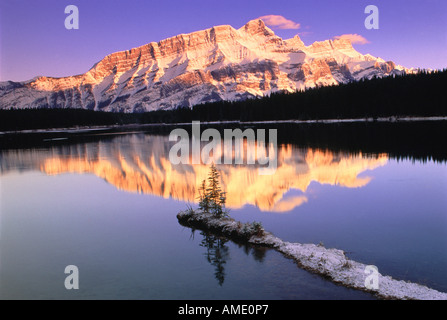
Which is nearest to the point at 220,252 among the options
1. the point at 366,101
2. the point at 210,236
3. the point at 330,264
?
the point at 210,236

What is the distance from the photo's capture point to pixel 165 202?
29.2 meters

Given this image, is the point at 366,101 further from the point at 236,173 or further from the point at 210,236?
the point at 210,236

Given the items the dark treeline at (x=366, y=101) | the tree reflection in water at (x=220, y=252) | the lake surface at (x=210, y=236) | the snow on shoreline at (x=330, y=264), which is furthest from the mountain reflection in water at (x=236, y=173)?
the dark treeline at (x=366, y=101)

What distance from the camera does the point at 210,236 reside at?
797 inches

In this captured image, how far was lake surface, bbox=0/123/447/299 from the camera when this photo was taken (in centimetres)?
1462

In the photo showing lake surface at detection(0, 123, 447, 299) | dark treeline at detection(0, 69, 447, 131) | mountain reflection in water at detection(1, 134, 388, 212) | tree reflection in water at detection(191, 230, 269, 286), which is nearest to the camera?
lake surface at detection(0, 123, 447, 299)

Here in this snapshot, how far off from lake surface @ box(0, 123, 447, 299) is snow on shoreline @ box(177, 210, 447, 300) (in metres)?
0.57

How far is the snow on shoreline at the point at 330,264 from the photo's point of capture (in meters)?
13.0

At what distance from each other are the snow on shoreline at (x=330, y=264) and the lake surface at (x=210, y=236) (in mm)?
568

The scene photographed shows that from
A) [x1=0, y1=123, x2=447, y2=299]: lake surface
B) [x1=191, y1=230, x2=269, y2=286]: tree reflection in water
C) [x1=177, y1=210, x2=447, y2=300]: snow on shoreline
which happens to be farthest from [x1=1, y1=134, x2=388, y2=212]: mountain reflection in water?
[x1=191, y1=230, x2=269, y2=286]: tree reflection in water

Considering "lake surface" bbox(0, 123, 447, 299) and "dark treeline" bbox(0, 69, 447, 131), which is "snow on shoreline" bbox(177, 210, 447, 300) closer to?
"lake surface" bbox(0, 123, 447, 299)

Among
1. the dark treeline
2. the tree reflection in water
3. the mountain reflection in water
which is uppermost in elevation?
the dark treeline

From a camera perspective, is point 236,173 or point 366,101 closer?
point 236,173

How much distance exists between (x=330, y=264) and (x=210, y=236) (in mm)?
7119
